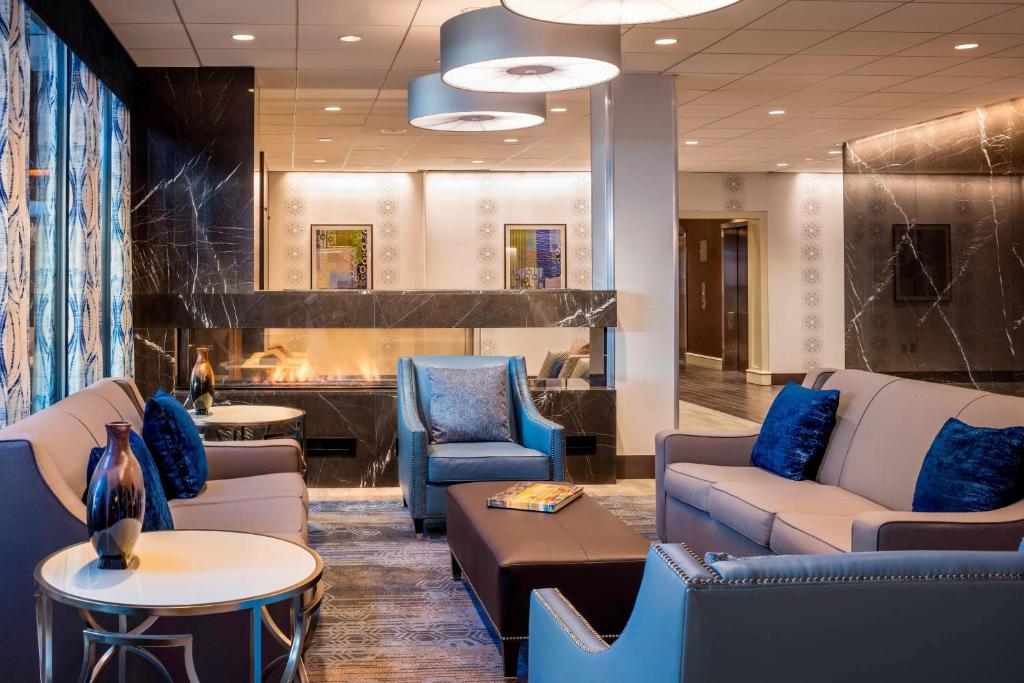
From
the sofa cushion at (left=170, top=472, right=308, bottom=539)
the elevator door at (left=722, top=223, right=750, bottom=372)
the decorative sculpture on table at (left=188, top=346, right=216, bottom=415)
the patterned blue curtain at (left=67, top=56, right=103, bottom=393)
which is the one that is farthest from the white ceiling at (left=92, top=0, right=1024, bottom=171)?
the elevator door at (left=722, top=223, right=750, bottom=372)

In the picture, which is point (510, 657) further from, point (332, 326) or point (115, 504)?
point (332, 326)

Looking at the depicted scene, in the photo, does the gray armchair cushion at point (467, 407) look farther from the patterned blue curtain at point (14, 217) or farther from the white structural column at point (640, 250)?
the patterned blue curtain at point (14, 217)

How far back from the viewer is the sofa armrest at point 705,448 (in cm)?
484

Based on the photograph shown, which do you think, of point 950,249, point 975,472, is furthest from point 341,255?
point 975,472

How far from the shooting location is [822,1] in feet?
17.4

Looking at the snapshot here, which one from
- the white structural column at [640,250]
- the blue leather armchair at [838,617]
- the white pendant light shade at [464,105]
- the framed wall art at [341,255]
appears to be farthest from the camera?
the framed wall art at [341,255]

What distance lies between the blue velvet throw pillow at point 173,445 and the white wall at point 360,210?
350 inches

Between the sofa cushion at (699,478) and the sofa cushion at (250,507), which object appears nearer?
the sofa cushion at (250,507)

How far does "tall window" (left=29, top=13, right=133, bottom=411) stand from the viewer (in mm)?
4473

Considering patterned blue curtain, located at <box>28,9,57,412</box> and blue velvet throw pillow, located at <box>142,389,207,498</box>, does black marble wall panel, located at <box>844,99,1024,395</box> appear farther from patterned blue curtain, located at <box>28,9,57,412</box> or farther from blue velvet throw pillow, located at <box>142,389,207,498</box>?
patterned blue curtain, located at <box>28,9,57,412</box>

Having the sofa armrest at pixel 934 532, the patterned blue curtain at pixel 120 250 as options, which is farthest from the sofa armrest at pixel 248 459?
the sofa armrest at pixel 934 532

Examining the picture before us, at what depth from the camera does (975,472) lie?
3.09 meters

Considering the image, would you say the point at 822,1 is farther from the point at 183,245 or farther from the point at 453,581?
the point at 183,245

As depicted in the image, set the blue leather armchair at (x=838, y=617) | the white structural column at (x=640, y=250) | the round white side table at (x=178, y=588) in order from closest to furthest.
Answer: the blue leather armchair at (x=838, y=617)
the round white side table at (x=178, y=588)
the white structural column at (x=640, y=250)
